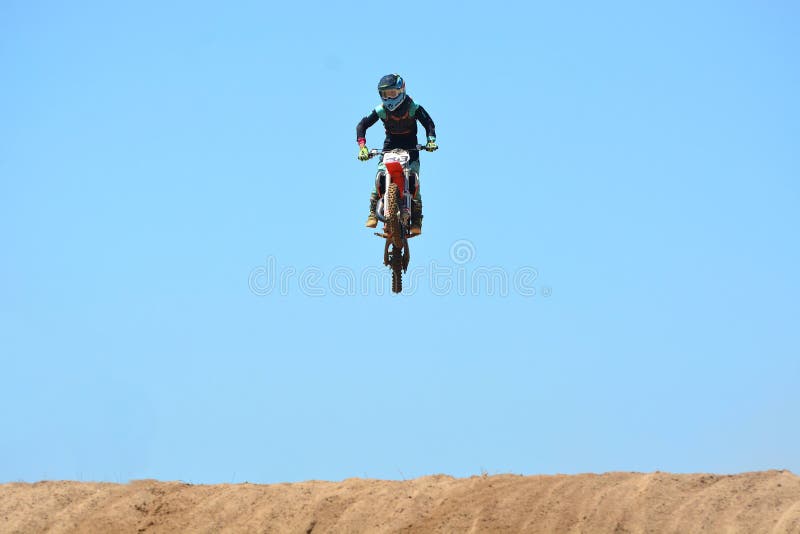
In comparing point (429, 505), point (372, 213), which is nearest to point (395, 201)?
→ point (372, 213)

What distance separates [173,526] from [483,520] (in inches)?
243

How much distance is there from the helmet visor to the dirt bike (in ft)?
3.79

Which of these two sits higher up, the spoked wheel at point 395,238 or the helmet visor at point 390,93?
the helmet visor at point 390,93

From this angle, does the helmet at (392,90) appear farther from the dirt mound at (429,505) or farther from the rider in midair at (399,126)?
the dirt mound at (429,505)

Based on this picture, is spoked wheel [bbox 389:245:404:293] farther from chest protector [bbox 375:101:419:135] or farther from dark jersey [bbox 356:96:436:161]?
chest protector [bbox 375:101:419:135]

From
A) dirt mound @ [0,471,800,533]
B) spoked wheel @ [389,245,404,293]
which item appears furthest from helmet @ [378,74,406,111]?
dirt mound @ [0,471,800,533]

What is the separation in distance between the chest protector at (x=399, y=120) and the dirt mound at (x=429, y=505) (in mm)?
7933

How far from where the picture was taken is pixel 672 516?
2272 centimetres

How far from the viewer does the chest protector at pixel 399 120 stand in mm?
28500

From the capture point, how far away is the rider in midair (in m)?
28.1

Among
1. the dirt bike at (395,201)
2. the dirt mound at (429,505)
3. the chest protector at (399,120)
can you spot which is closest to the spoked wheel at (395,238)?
A: the dirt bike at (395,201)

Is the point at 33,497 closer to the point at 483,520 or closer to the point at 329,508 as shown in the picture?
the point at 329,508

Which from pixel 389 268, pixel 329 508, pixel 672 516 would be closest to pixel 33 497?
pixel 329 508

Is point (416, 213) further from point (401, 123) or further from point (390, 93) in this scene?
point (390, 93)
